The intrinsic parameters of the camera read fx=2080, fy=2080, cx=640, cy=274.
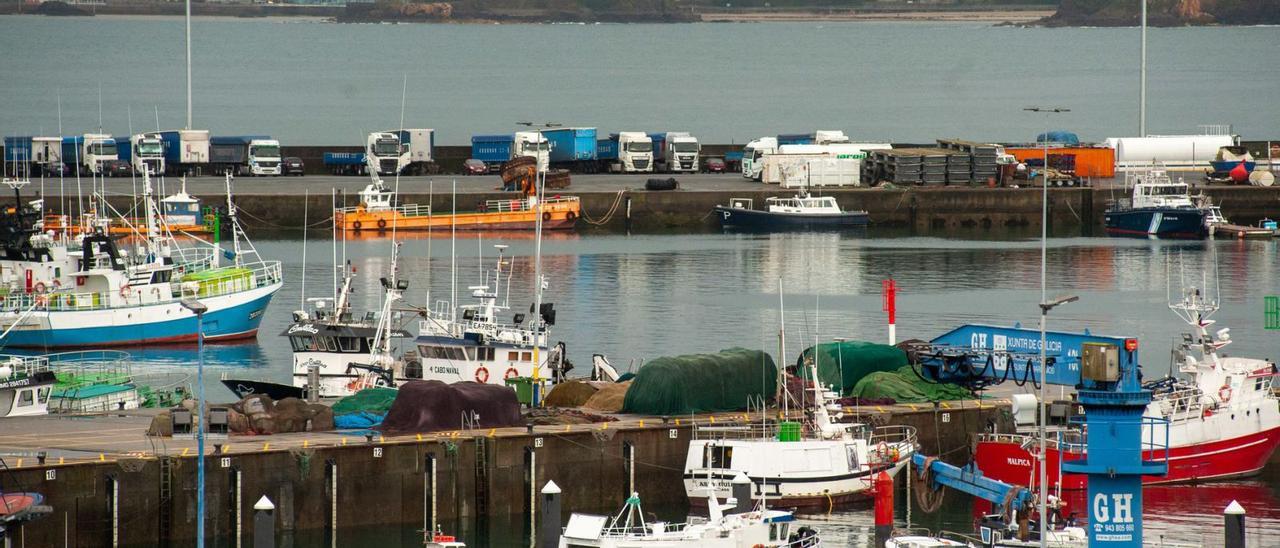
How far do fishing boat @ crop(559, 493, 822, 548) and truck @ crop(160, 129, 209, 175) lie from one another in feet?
299

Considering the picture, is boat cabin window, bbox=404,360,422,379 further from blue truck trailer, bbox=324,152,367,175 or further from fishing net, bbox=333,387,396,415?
blue truck trailer, bbox=324,152,367,175

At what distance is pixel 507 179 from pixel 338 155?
1624 cm

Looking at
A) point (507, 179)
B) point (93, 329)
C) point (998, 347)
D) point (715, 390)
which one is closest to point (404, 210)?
point (507, 179)

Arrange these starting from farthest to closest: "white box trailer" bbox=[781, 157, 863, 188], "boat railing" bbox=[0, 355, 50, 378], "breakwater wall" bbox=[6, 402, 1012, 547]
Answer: "white box trailer" bbox=[781, 157, 863, 188]
"boat railing" bbox=[0, 355, 50, 378]
"breakwater wall" bbox=[6, 402, 1012, 547]

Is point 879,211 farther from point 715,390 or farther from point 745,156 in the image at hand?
point 715,390

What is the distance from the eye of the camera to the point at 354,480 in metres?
41.5

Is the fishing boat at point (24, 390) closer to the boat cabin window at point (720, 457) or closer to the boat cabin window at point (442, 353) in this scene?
the boat cabin window at point (442, 353)

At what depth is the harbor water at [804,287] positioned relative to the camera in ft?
234

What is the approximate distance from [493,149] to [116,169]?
879 inches

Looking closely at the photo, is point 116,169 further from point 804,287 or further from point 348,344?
point 348,344

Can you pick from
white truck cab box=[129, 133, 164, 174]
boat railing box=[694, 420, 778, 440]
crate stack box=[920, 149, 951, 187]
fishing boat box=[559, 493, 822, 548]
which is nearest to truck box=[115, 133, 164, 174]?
white truck cab box=[129, 133, 164, 174]

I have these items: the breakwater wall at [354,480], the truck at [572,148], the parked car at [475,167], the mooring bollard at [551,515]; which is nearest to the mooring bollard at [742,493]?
the mooring bollard at [551,515]

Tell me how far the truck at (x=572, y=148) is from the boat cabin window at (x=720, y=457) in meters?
85.0

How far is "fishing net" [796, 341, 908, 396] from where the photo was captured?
51.6 m
